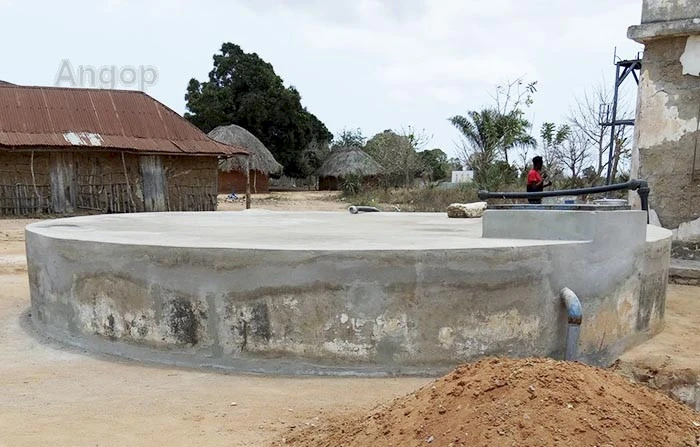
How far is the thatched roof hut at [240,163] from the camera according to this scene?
99.3 ft

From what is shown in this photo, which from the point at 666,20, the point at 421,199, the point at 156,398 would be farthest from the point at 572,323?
the point at 421,199

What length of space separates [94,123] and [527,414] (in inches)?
776

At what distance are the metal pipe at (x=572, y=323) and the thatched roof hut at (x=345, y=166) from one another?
2925 cm

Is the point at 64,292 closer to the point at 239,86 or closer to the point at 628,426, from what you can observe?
the point at 628,426

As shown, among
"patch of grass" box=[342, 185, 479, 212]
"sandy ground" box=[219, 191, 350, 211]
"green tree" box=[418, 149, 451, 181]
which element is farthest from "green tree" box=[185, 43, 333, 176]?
A: "patch of grass" box=[342, 185, 479, 212]

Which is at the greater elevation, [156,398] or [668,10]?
[668,10]

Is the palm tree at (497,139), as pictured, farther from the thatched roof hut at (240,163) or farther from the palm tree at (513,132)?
the thatched roof hut at (240,163)

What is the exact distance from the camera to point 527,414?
241 cm

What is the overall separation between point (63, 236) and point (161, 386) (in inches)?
72.5

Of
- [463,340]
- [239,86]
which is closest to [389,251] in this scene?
[463,340]

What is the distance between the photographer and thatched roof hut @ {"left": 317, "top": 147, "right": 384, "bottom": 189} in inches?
1373

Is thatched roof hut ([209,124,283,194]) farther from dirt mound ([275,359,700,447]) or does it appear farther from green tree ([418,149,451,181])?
dirt mound ([275,359,700,447])

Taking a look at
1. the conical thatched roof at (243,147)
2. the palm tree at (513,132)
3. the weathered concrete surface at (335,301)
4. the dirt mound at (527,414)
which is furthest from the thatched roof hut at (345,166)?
the dirt mound at (527,414)

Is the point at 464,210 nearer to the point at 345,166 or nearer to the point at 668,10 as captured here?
the point at 668,10
